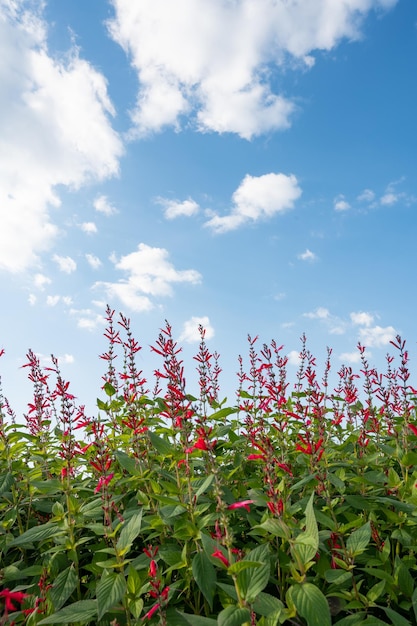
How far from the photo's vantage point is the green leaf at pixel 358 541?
3.35 metres

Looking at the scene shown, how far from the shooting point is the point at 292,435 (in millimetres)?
5766

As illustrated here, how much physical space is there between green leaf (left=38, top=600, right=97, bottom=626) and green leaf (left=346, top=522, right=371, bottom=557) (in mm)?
1728

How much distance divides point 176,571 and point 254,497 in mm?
1035

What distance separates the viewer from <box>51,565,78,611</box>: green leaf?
11.8 feet

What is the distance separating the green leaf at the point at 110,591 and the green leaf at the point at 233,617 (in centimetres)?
77

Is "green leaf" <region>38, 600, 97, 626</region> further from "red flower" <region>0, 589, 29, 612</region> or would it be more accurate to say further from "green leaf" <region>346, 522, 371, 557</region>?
"green leaf" <region>346, 522, 371, 557</region>

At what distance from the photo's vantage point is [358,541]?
3.41m

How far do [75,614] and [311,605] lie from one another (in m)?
1.49

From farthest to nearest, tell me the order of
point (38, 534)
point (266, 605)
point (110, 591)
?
point (38, 534) < point (110, 591) < point (266, 605)

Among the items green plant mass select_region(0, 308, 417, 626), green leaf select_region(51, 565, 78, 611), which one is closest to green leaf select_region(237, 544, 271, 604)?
green plant mass select_region(0, 308, 417, 626)

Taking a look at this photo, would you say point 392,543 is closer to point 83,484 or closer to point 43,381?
point 83,484

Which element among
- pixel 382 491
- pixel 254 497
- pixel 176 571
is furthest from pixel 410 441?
pixel 176 571

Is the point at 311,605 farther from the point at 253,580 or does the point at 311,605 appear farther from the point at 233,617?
the point at 233,617

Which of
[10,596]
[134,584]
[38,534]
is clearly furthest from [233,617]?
[38,534]
